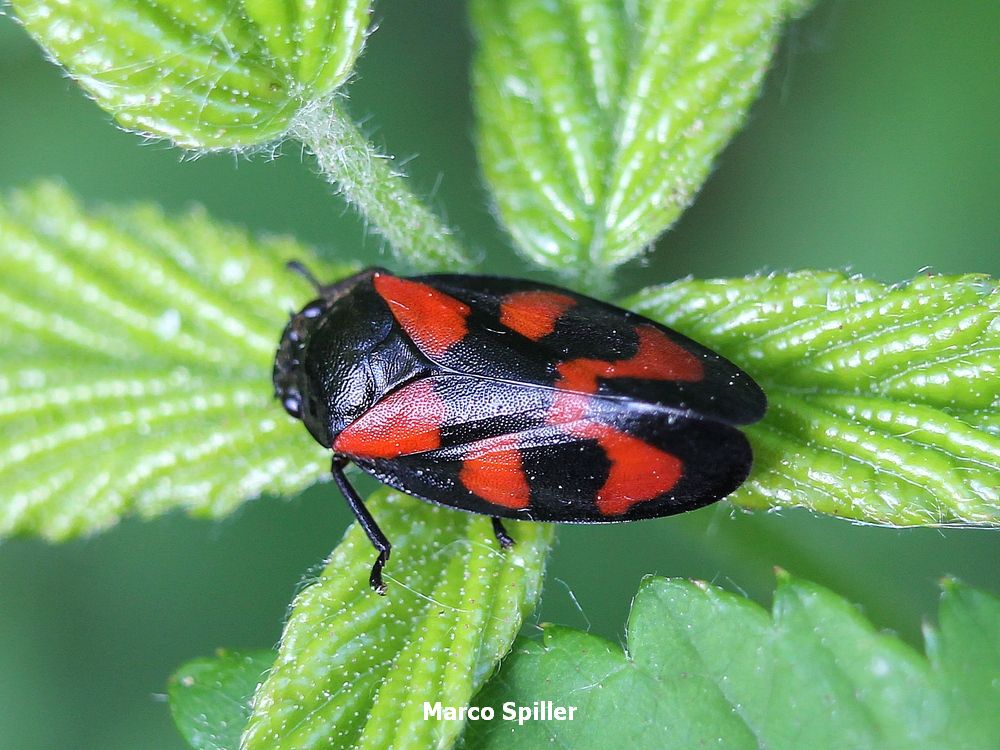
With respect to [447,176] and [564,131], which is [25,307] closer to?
[564,131]

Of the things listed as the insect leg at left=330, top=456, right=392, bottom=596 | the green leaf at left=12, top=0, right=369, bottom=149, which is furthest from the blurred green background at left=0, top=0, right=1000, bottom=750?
the green leaf at left=12, top=0, right=369, bottom=149

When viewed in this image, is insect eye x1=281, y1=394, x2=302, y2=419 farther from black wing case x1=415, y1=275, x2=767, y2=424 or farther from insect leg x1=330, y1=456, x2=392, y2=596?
black wing case x1=415, y1=275, x2=767, y2=424

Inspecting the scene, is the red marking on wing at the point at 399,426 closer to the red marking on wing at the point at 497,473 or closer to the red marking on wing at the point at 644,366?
the red marking on wing at the point at 497,473

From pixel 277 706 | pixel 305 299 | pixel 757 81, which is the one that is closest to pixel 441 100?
pixel 305 299

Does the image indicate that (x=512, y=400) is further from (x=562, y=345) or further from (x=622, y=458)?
(x=622, y=458)

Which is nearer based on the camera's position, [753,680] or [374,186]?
[753,680]

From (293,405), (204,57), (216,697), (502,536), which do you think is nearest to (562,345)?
(502,536)
